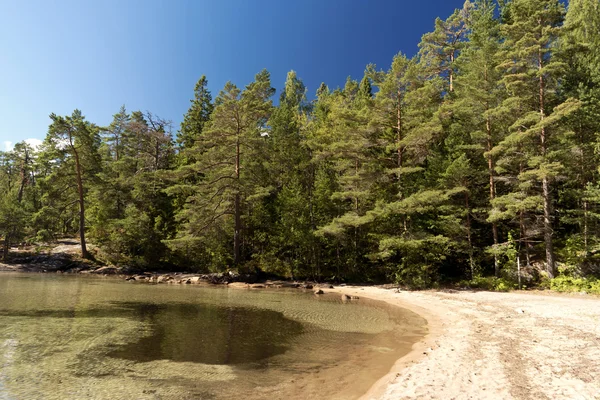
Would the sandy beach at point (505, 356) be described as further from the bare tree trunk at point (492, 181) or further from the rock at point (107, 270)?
the rock at point (107, 270)

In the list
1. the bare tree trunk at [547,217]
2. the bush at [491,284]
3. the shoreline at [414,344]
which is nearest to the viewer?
the shoreline at [414,344]

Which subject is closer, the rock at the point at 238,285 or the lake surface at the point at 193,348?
the lake surface at the point at 193,348

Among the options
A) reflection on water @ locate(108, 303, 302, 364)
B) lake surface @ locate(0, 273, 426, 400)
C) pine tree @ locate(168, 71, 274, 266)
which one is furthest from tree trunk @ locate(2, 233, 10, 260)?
reflection on water @ locate(108, 303, 302, 364)

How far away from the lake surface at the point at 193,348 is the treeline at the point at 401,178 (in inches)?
414

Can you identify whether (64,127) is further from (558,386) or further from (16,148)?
(558,386)

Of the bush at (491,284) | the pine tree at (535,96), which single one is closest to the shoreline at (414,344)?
the bush at (491,284)

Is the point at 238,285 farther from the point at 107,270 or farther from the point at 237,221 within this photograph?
the point at 107,270

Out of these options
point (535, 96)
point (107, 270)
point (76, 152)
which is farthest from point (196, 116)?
point (535, 96)

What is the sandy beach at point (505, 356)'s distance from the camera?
577 cm

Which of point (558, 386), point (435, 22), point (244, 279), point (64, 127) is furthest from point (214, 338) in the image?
point (435, 22)

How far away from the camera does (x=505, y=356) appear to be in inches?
303

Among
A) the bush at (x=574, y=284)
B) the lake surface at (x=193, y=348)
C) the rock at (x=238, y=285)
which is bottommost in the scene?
the rock at (x=238, y=285)

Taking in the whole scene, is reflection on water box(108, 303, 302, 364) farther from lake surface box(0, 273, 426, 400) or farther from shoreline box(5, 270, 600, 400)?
shoreline box(5, 270, 600, 400)

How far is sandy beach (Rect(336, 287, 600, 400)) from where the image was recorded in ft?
18.9
